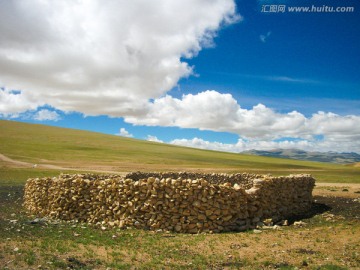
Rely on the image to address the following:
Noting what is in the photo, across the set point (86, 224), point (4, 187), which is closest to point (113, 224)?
point (86, 224)

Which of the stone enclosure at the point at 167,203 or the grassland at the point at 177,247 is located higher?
the stone enclosure at the point at 167,203

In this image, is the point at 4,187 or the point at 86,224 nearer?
the point at 86,224

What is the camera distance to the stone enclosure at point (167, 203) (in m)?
15.8

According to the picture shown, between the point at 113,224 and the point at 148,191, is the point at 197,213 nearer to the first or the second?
the point at 148,191

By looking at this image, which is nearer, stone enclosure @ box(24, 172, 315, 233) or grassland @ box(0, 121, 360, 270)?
grassland @ box(0, 121, 360, 270)

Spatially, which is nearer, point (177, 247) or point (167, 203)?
point (177, 247)

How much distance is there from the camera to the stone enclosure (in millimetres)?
15805

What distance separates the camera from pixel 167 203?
15.8 m

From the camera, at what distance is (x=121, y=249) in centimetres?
1207

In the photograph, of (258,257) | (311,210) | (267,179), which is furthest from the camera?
(311,210)

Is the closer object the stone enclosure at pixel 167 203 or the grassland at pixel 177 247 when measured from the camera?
the grassland at pixel 177 247

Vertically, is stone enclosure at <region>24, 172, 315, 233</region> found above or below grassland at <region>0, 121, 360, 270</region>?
above

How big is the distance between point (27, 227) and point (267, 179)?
39.5ft

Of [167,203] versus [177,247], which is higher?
[167,203]
